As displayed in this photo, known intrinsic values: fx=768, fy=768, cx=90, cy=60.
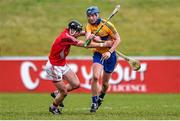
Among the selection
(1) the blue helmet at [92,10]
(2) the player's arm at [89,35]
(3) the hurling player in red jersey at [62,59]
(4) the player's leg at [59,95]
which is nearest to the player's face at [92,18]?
(1) the blue helmet at [92,10]

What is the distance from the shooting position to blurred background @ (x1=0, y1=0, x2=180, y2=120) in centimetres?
2744

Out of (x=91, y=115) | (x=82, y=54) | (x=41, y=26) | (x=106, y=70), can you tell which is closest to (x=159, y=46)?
(x=82, y=54)

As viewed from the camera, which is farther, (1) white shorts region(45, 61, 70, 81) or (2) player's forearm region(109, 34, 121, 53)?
(2) player's forearm region(109, 34, 121, 53)

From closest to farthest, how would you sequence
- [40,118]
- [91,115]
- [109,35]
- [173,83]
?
[40,118] < [91,115] < [109,35] < [173,83]

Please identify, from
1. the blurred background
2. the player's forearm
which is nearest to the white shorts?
the player's forearm

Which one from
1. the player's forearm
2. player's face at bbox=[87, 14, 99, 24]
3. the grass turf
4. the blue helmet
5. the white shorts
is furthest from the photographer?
the grass turf

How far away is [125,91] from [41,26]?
27.1 ft

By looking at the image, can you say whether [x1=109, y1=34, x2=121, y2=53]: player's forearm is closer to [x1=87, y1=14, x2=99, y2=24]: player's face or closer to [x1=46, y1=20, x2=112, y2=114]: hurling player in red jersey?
[x1=46, y1=20, x2=112, y2=114]: hurling player in red jersey

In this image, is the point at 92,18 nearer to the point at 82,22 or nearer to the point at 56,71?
the point at 56,71

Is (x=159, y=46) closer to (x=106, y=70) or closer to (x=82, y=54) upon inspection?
(x=82, y=54)

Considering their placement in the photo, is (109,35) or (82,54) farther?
(82,54)

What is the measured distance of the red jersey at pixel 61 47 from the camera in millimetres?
17344

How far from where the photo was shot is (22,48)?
3428 cm

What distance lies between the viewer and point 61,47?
57.4 ft
